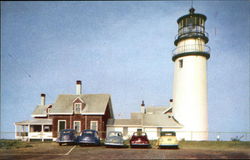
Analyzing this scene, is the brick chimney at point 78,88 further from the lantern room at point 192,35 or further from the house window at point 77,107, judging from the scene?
the lantern room at point 192,35

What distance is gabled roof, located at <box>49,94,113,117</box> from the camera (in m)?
30.8

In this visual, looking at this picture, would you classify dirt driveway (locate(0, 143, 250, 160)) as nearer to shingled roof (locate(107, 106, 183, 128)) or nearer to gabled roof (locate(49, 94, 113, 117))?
shingled roof (locate(107, 106, 183, 128))

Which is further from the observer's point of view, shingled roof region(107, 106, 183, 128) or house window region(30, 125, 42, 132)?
house window region(30, 125, 42, 132)

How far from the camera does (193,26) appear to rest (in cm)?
2792

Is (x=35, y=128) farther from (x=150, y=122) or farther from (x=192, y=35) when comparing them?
(x=192, y=35)

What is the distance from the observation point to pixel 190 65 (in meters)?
27.4

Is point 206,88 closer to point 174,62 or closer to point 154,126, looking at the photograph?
point 174,62

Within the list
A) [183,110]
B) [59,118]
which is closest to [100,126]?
[59,118]

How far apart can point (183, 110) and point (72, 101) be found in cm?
1564

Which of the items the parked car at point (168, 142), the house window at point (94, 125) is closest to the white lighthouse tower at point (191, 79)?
the parked car at point (168, 142)

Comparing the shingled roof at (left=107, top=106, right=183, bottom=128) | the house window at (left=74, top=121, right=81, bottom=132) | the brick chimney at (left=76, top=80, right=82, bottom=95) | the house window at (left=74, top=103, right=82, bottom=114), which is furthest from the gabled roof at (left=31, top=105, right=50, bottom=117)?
the shingled roof at (left=107, top=106, right=183, bottom=128)

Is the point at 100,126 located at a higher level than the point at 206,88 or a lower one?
A: lower

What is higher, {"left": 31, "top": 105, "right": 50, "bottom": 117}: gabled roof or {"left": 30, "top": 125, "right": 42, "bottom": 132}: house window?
{"left": 31, "top": 105, "right": 50, "bottom": 117}: gabled roof

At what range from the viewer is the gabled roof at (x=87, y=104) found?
30766mm
